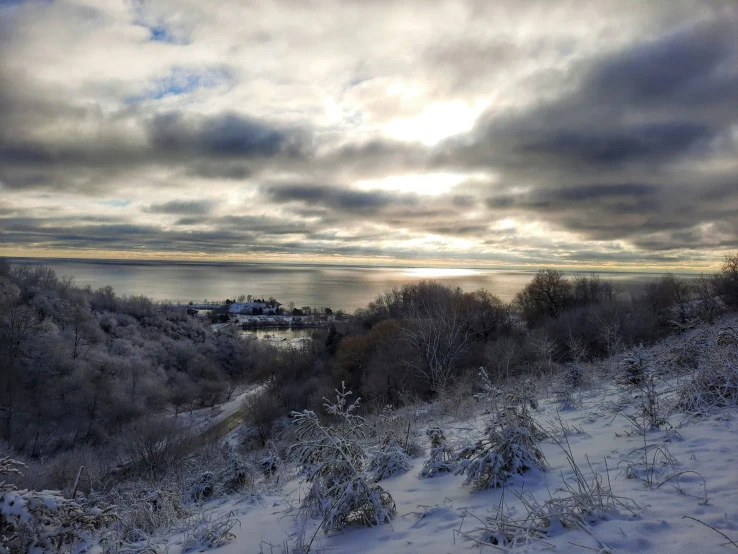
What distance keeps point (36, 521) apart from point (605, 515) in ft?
14.9

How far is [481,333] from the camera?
38.7 m

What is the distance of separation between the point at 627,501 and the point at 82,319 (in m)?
63.4

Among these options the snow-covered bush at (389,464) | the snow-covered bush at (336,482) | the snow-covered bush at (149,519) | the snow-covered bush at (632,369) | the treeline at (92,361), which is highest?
the snow-covered bush at (632,369)

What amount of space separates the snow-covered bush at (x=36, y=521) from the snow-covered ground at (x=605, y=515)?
1.67 m

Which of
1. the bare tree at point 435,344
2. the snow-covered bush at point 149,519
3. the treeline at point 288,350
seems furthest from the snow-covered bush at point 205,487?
the treeline at point 288,350

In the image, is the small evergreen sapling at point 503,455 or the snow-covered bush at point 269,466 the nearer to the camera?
the small evergreen sapling at point 503,455

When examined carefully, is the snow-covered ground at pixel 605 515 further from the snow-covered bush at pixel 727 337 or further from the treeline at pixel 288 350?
the treeline at pixel 288 350

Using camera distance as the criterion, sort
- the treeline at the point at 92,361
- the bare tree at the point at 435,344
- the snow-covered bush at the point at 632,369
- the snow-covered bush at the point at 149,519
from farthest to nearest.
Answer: the treeline at the point at 92,361 < the bare tree at the point at 435,344 < the snow-covered bush at the point at 632,369 < the snow-covered bush at the point at 149,519

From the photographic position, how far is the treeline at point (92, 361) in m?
33.9

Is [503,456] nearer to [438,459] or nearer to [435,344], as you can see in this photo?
[438,459]

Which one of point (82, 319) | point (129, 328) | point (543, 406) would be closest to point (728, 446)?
point (543, 406)

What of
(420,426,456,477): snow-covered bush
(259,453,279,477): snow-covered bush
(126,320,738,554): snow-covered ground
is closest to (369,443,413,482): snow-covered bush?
(126,320,738,554): snow-covered ground

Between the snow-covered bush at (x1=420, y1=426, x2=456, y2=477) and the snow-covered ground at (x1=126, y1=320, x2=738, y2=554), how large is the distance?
14cm

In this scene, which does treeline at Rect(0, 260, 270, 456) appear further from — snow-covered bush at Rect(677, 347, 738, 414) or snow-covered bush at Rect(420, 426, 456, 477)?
snow-covered bush at Rect(677, 347, 738, 414)
